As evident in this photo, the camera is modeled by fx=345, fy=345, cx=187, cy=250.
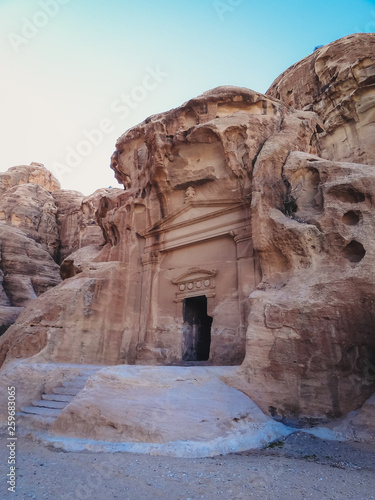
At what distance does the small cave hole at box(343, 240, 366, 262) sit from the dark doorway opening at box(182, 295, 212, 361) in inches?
209

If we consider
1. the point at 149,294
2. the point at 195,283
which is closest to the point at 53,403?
the point at 149,294

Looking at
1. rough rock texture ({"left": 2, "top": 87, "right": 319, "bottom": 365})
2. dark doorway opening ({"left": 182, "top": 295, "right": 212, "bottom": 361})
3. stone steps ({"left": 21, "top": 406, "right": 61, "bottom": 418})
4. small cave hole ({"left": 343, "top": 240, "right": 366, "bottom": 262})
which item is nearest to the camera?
stone steps ({"left": 21, "top": 406, "right": 61, "bottom": 418})

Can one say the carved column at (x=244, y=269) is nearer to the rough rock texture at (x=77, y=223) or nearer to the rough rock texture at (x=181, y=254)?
the rough rock texture at (x=181, y=254)

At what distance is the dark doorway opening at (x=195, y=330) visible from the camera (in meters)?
11.0

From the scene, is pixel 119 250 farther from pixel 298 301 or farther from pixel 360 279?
pixel 360 279

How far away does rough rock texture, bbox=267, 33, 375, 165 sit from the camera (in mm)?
18141

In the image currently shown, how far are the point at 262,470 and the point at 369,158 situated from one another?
679 inches

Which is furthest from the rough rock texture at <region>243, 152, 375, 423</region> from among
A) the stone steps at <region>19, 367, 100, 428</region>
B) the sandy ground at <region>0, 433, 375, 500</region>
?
the stone steps at <region>19, 367, 100, 428</region>

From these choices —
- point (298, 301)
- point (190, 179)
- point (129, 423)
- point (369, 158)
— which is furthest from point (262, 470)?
point (369, 158)

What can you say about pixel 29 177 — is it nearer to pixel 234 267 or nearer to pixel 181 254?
pixel 181 254

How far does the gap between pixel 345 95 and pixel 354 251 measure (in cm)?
1565

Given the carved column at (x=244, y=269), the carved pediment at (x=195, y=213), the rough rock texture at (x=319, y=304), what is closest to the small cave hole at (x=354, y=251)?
the rough rock texture at (x=319, y=304)

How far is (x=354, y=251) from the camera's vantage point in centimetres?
692

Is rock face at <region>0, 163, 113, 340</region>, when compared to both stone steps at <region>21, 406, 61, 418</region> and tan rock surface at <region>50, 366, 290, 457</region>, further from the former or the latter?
tan rock surface at <region>50, 366, 290, 457</region>
